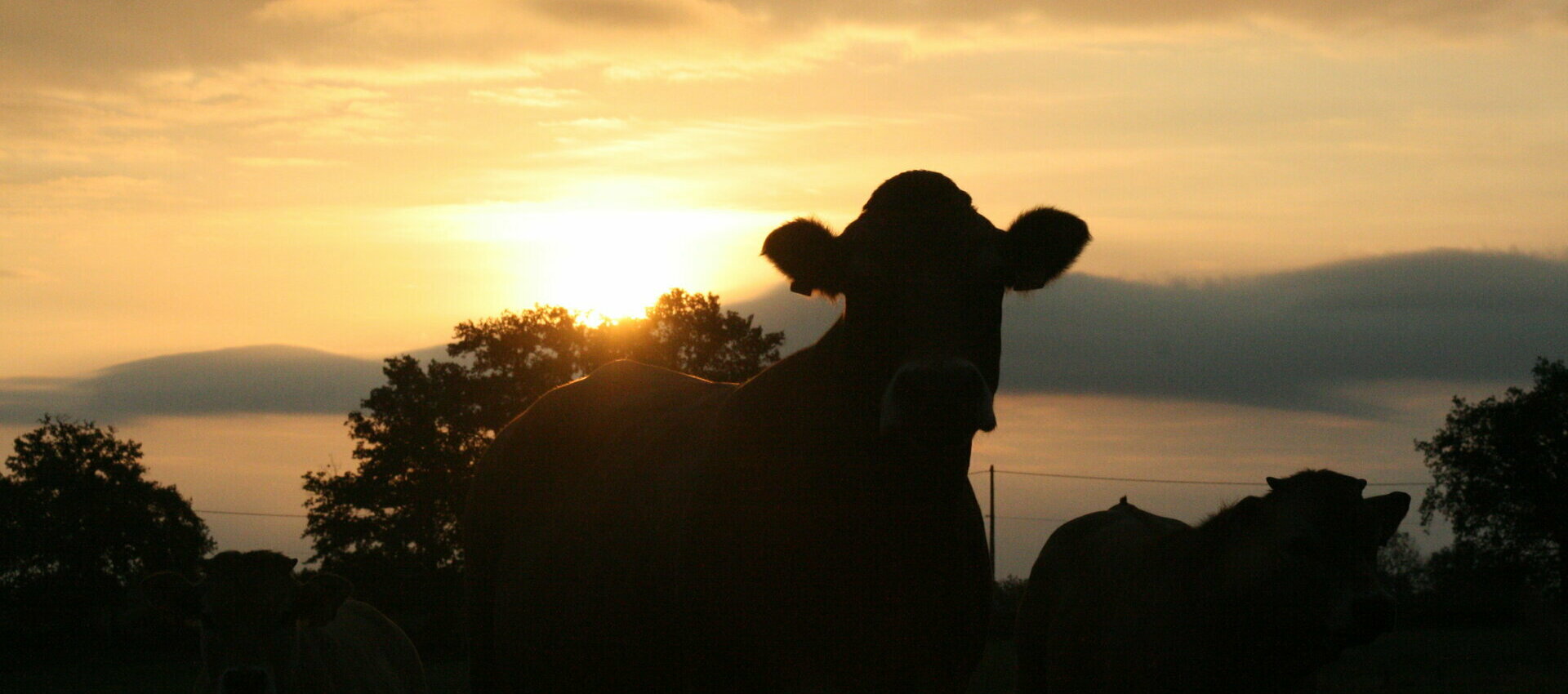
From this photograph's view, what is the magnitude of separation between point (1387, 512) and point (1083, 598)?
239 cm

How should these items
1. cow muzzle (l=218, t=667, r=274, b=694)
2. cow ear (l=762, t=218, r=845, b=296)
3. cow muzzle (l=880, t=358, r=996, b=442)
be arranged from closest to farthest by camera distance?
cow muzzle (l=880, t=358, r=996, b=442) → cow ear (l=762, t=218, r=845, b=296) → cow muzzle (l=218, t=667, r=274, b=694)

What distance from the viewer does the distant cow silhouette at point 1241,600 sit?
30.3 feet

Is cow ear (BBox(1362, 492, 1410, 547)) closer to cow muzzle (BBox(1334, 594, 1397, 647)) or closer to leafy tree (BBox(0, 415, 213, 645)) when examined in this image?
cow muzzle (BBox(1334, 594, 1397, 647))

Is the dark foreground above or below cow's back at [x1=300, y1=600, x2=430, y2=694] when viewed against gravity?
below

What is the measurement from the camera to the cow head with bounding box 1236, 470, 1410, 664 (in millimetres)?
9031

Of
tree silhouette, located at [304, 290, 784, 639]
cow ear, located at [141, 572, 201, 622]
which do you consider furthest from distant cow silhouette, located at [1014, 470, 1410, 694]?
tree silhouette, located at [304, 290, 784, 639]

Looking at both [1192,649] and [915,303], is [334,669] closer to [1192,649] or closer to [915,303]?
[1192,649]

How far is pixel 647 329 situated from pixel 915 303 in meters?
57.2

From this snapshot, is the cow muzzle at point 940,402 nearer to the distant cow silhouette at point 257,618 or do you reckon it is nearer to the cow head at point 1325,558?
the cow head at point 1325,558

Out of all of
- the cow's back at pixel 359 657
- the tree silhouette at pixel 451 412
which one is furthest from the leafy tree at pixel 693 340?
the cow's back at pixel 359 657

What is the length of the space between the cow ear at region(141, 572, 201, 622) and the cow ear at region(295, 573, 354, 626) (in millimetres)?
727

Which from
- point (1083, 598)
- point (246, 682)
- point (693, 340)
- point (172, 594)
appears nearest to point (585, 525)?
point (246, 682)

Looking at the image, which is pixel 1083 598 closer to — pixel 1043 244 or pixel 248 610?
pixel 248 610

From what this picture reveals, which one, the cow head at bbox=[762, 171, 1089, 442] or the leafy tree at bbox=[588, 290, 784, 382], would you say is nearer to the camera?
the cow head at bbox=[762, 171, 1089, 442]
